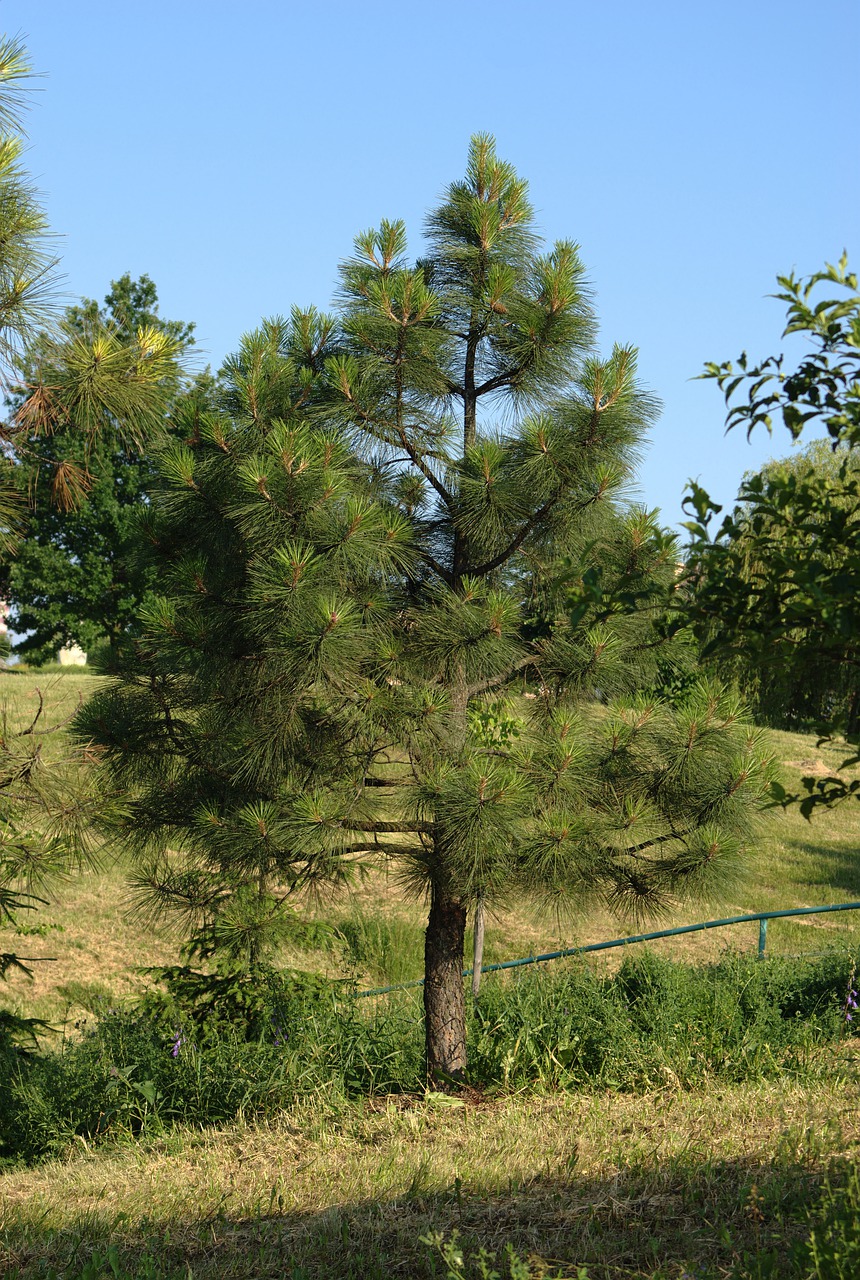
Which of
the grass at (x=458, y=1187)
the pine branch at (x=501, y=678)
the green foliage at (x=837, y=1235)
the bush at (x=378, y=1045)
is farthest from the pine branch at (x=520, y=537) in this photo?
the green foliage at (x=837, y=1235)

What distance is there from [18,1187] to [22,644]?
2718cm

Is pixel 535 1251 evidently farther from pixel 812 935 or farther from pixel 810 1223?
pixel 812 935

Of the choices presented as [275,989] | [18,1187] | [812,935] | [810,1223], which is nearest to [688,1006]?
[275,989]

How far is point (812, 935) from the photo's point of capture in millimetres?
12516

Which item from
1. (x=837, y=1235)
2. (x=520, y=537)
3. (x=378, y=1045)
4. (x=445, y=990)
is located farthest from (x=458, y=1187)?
(x=520, y=537)

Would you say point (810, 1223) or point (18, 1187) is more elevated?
point (810, 1223)

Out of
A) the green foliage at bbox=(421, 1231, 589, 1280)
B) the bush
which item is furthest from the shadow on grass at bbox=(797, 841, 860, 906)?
the green foliage at bbox=(421, 1231, 589, 1280)

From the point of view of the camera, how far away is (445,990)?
5.91m

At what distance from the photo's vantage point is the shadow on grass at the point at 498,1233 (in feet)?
10.6

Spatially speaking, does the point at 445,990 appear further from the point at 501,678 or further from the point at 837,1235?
the point at 837,1235

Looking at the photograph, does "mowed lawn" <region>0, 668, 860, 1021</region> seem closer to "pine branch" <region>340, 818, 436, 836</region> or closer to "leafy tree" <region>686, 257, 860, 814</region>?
"pine branch" <region>340, 818, 436, 836</region>

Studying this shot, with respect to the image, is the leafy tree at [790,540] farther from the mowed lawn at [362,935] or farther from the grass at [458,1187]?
the mowed lawn at [362,935]

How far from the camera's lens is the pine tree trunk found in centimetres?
587

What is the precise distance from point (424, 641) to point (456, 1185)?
2.53 metres
